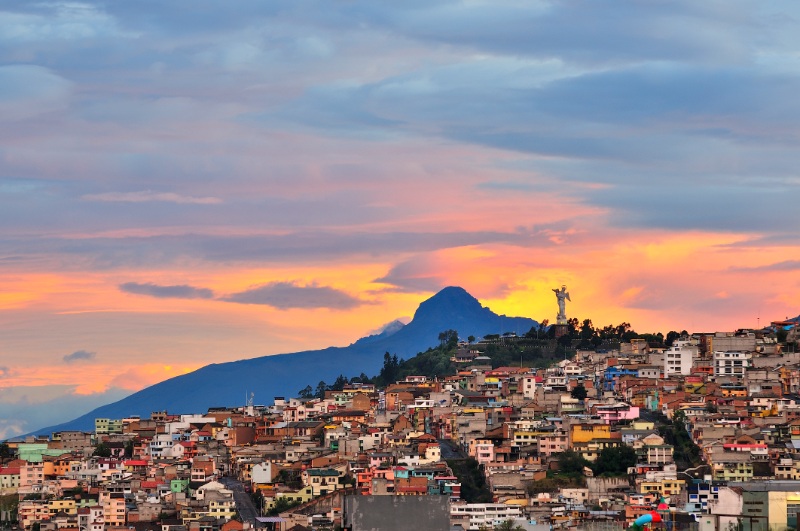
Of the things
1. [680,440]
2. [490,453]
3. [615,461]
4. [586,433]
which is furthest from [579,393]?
[615,461]

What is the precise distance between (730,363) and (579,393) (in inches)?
341

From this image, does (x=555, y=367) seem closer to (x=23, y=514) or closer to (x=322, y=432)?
(x=322, y=432)

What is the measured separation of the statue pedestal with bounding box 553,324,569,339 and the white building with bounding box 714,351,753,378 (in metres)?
25.5

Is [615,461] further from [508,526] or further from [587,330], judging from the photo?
[587,330]

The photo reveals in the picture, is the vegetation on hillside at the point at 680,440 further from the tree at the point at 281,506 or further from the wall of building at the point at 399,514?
the wall of building at the point at 399,514

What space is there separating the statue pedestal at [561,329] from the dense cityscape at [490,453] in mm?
11692

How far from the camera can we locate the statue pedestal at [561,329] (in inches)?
4824

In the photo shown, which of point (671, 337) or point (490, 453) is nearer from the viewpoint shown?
point (490, 453)

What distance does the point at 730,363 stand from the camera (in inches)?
3824

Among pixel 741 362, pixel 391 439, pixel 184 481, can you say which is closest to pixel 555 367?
pixel 741 362

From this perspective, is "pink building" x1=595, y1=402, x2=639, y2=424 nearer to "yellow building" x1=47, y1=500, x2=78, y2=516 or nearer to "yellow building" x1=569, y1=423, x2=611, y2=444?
"yellow building" x1=569, y1=423, x2=611, y2=444

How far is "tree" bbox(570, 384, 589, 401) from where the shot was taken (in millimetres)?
94319

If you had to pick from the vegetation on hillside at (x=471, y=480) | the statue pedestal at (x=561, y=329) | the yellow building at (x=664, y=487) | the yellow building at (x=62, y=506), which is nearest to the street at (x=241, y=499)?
the yellow building at (x=62, y=506)

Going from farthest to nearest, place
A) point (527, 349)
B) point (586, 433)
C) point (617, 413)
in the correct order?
point (527, 349), point (617, 413), point (586, 433)
